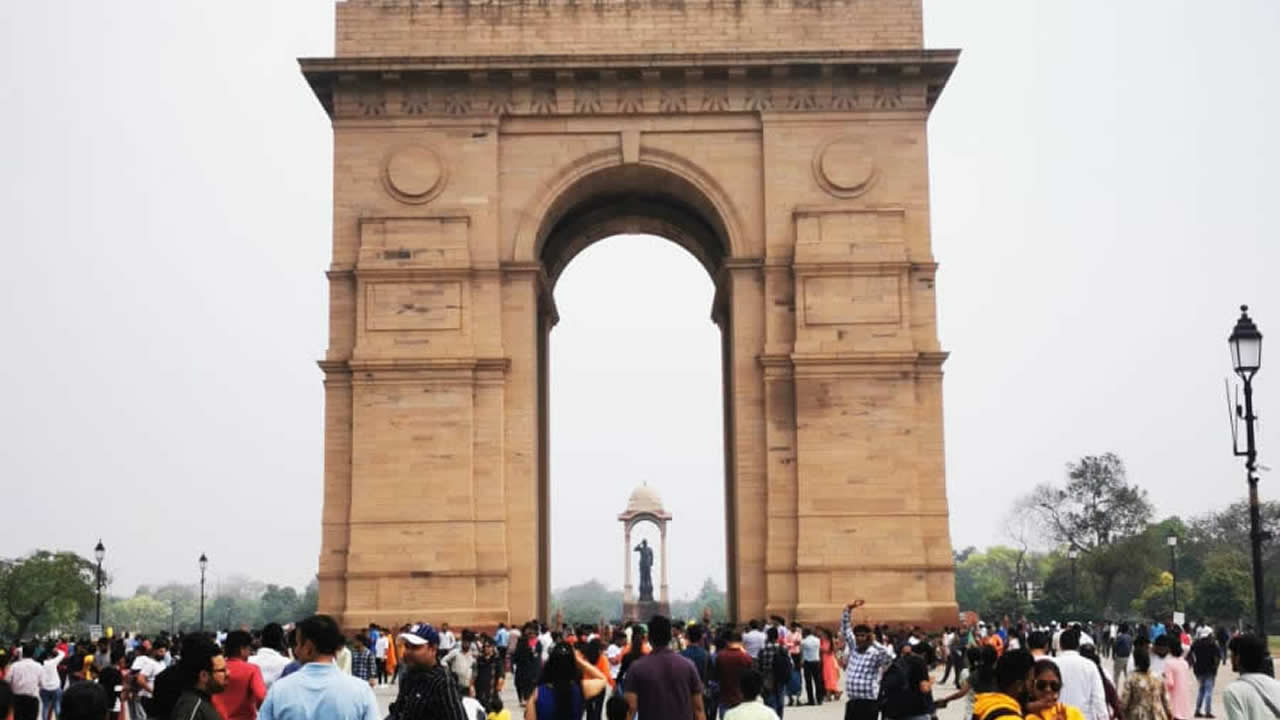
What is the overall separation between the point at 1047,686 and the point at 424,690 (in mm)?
3204

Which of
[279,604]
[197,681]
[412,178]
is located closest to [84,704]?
[197,681]

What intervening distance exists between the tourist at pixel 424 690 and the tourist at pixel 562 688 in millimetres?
1682

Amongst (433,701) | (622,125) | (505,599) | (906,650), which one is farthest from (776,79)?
(433,701)

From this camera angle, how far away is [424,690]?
28.8ft

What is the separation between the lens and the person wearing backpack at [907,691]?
11.6 meters

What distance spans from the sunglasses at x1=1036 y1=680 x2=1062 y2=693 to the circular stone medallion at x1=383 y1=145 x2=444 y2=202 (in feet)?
90.6

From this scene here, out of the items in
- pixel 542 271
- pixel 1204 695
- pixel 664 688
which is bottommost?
pixel 1204 695

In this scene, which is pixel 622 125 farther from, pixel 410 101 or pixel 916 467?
pixel 916 467

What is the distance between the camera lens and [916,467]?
33.5m

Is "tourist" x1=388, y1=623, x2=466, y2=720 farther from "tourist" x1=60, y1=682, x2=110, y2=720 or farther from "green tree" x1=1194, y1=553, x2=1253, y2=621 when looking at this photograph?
"green tree" x1=1194, y1=553, x2=1253, y2=621

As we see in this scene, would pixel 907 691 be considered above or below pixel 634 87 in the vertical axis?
below

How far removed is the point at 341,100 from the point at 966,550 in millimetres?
162477

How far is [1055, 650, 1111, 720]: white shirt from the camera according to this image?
11.6 metres

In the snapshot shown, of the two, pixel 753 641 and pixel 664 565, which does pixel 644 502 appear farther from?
pixel 753 641
